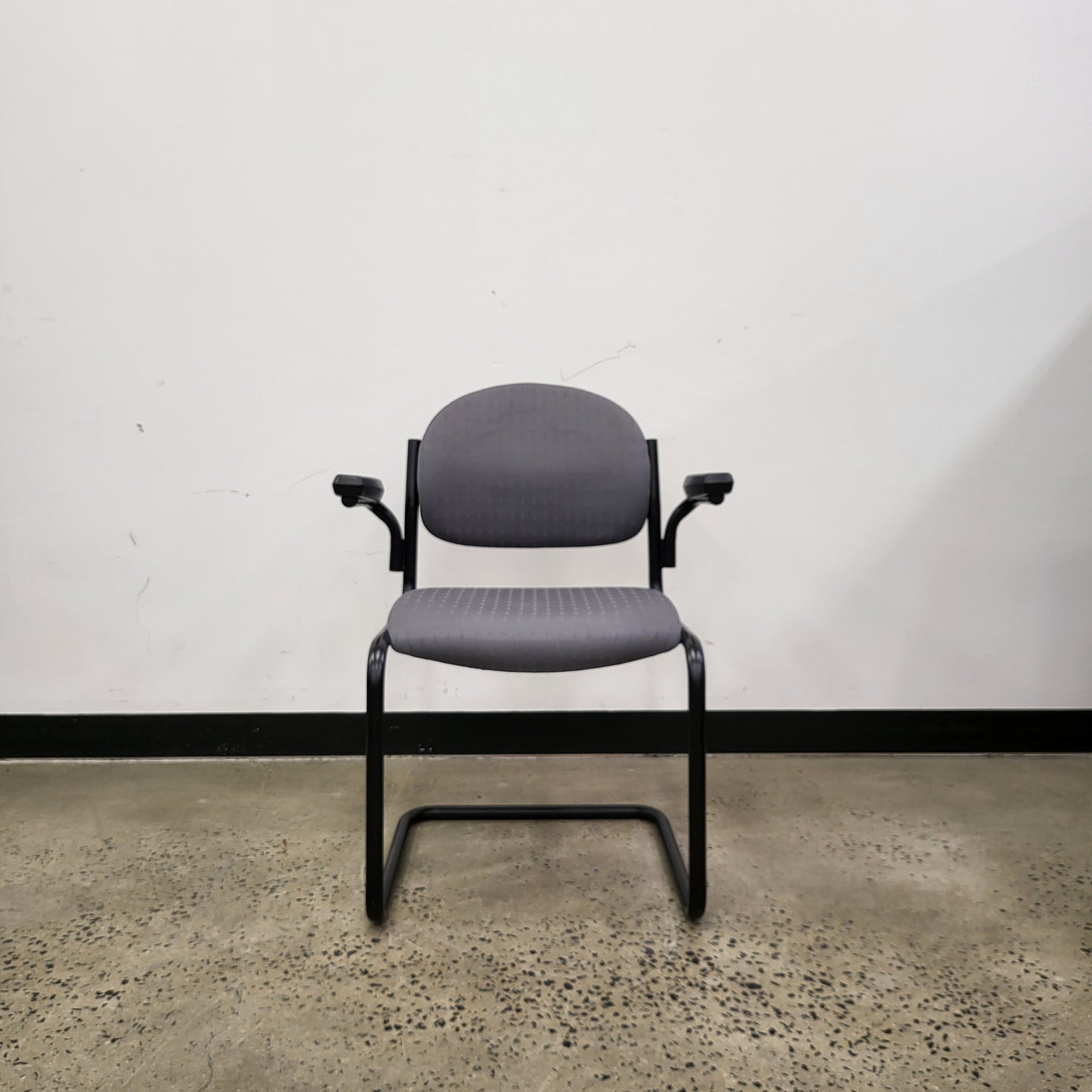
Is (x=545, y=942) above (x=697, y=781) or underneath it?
underneath

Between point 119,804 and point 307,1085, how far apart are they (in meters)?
0.90

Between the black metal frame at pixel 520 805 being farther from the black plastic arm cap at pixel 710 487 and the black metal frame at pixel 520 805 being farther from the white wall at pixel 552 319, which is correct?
the white wall at pixel 552 319

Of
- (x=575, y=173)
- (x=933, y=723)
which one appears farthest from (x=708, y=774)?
(x=575, y=173)

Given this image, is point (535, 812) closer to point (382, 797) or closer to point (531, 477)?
point (382, 797)

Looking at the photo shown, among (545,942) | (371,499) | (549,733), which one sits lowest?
(545,942)

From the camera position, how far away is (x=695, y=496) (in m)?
1.08

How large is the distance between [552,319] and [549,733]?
101cm

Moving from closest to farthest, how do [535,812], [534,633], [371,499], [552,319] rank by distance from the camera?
1. [534,633]
2. [371,499]
3. [535,812]
4. [552,319]

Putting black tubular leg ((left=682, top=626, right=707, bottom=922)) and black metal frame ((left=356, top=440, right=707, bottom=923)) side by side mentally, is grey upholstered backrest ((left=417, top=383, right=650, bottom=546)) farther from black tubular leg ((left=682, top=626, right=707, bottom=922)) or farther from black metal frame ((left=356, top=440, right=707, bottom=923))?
black tubular leg ((left=682, top=626, right=707, bottom=922))

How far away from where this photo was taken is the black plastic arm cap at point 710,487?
1.01 meters

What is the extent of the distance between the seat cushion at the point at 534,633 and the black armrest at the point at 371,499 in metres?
0.15

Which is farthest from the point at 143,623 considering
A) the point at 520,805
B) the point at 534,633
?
the point at 534,633

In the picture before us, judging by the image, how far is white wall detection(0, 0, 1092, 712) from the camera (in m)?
1.47

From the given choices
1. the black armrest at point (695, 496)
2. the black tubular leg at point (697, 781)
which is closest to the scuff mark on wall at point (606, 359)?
the black armrest at point (695, 496)
